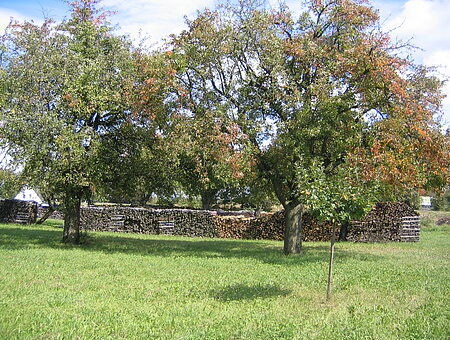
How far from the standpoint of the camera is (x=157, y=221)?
28500 mm

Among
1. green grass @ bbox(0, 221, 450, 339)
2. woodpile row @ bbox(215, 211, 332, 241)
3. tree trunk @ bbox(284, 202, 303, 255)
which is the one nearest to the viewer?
green grass @ bbox(0, 221, 450, 339)

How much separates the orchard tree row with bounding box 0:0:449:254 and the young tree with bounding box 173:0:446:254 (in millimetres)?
45

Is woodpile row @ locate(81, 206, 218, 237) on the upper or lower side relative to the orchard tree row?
lower

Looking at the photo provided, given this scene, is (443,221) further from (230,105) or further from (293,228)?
(230,105)

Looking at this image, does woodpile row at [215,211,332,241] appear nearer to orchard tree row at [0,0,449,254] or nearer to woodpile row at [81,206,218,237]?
woodpile row at [81,206,218,237]

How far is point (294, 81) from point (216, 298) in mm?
9308

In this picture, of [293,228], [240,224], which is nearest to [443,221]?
[240,224]

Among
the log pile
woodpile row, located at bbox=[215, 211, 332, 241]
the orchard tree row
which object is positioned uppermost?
the orchard tree row

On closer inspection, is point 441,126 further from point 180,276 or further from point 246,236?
point 246,236

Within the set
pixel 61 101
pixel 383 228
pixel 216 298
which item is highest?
pixel 61 101

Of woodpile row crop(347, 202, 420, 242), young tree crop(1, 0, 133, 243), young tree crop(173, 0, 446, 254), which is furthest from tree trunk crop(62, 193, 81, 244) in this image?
woodpile row crop(347, 202, 420, 242)

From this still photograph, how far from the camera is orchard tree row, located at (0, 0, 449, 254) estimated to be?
1477cm

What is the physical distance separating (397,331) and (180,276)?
5.95m

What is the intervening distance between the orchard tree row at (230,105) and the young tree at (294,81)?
0.15 ft
